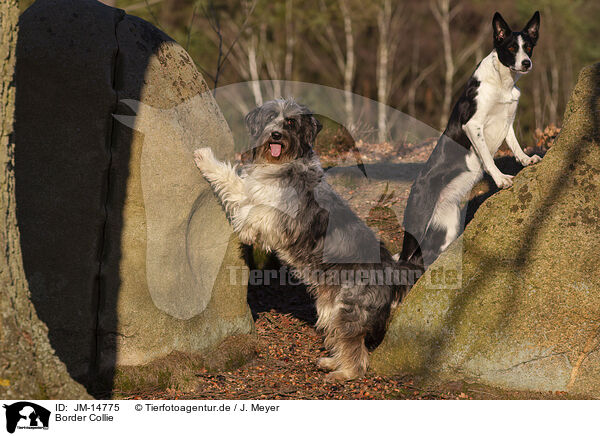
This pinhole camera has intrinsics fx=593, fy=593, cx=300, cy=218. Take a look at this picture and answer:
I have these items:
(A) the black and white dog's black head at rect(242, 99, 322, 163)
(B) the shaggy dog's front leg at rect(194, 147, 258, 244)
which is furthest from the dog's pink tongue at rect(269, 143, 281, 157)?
(B) the shaggy dog's front leg at rect(194, 147, 258, 244)

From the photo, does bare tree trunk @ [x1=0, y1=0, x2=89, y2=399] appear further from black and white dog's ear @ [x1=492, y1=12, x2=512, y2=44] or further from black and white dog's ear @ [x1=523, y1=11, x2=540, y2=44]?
black and white dog's ear @ [x1=523, y1=11, x2=540, y2=44]

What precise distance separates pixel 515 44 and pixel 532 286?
8.36ft

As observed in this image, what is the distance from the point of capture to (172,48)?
16.8 ft

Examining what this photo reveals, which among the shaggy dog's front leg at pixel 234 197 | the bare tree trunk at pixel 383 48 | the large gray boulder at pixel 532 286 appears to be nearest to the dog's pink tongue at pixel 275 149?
the shaggy dog's front leg at pixel 234 197

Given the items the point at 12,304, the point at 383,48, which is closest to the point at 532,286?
the point at 12,304

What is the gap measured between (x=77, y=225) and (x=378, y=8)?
29.2 meters

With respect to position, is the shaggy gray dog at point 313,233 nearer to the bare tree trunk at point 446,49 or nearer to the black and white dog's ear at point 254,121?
the black and white dog's ear at point 254,121

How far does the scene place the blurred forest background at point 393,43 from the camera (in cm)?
3048

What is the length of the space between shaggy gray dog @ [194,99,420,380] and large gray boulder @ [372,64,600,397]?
1.99 feet

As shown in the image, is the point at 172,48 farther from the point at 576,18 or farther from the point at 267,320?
the point at 576,18

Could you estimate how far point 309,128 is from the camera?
19.1ft
